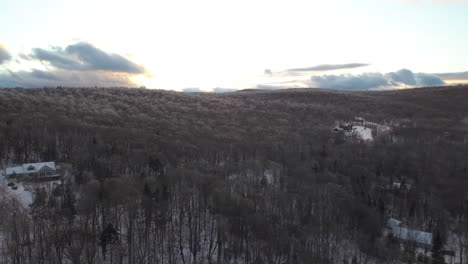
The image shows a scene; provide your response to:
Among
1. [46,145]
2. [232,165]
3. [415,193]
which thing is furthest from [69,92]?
[415,193]

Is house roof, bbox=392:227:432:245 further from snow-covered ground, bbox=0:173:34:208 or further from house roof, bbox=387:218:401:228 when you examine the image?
snow-covered ground, bbox=0:173:34:208

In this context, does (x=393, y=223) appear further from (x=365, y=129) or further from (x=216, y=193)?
(x=365, y=129)

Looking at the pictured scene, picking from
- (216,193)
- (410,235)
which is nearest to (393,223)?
(410,235)

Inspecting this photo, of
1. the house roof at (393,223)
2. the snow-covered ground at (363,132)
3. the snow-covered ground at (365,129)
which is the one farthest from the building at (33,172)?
the snow-covered ground at (363,132)

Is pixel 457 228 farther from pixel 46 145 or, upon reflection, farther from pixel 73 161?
pixel 46 145

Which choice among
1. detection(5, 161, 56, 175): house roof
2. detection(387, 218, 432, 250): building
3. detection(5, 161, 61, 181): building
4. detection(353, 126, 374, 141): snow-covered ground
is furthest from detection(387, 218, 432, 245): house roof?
detection(353, 126, 374, 141): snow-covered ground

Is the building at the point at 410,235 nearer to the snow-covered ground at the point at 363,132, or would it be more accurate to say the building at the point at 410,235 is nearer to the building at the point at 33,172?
the building at the point at 33,172

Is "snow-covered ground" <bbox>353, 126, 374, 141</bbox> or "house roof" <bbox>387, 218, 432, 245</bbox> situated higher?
"snow-covered ground" <bbox>353, 126, 374, 141</bbox>
